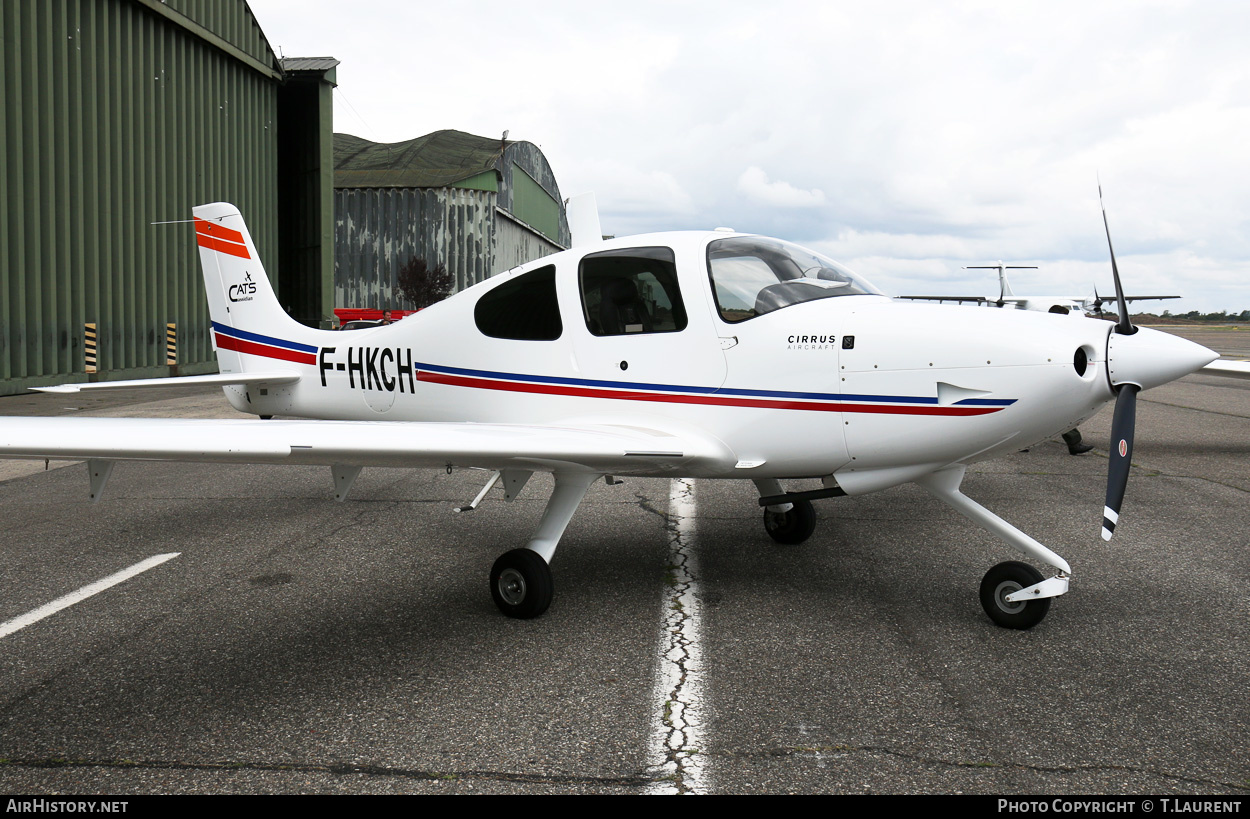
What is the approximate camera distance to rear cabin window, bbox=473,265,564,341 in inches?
190

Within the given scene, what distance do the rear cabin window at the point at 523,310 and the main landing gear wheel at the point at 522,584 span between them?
1314 millimetres

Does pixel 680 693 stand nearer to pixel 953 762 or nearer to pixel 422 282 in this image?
pixel 953 762

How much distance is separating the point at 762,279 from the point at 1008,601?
6.60 ft

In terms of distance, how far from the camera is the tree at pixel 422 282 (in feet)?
110

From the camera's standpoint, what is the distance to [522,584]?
13.8 ft

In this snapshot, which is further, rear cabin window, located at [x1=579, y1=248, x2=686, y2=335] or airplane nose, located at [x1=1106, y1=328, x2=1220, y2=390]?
rear cabin window, located at [x1=579, y1=248, x2=686, y2=335]

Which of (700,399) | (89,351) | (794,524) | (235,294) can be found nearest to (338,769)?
(700,399)

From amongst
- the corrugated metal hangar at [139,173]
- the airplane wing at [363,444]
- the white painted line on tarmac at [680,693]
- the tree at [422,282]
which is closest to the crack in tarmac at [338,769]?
the white painted line on tarmac at [680,693]

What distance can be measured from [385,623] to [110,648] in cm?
121

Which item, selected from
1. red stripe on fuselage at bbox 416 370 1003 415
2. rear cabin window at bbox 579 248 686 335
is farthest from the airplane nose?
rear cabin window at bbox 579 248 686 335

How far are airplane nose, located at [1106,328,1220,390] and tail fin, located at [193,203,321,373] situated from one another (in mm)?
5667

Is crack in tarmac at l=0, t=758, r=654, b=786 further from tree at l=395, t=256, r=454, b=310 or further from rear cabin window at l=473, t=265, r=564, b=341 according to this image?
tree at l=395, t=256, r=454, b=310

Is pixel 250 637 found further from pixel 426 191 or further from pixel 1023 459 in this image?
pixel 426 191
